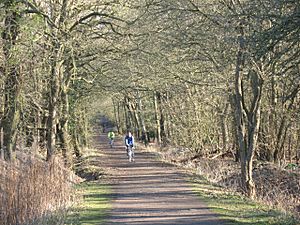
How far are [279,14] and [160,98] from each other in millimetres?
35009

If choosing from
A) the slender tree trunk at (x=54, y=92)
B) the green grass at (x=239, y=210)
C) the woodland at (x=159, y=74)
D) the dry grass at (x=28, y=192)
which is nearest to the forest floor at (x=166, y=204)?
the green grass at (x=239, y=210)

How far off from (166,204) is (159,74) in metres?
14.8

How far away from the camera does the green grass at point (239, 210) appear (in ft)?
43.7

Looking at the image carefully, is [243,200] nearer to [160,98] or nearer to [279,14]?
[279,14]

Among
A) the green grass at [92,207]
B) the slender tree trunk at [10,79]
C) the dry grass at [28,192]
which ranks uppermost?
the slender tree trunk at [10,79]

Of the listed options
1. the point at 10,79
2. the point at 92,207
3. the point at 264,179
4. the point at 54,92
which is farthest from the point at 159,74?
the point at 92,207

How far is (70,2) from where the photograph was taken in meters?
26.5

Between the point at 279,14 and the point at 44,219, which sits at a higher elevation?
the point at 279,14

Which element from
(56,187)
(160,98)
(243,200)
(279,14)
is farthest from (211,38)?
(160,98)

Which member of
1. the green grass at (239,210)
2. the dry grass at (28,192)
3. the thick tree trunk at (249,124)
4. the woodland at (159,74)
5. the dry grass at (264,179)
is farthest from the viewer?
the thick tree trunk at (249,124)

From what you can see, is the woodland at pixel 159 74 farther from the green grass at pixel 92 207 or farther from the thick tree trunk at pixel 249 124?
the green grass at pixel 92 207

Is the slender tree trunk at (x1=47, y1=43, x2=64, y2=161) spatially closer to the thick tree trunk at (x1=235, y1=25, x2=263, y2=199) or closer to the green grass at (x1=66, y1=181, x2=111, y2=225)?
the green grass at (x1=66, y1=181, x2=111, y2=225)

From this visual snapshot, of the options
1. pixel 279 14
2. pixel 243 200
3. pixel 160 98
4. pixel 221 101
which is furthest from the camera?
pixel 160 98

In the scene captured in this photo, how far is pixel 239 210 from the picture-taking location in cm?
1527
